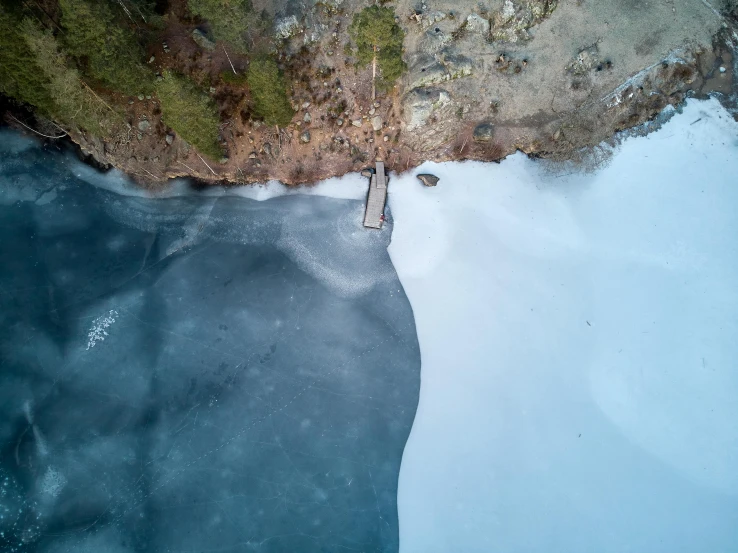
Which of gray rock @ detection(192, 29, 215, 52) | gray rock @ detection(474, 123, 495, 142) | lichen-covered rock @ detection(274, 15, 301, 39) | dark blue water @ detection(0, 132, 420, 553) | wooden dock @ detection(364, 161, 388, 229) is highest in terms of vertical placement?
lichen-covered rock @ detection(274, 15, 301, 39)

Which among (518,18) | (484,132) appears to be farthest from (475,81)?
(518,18)

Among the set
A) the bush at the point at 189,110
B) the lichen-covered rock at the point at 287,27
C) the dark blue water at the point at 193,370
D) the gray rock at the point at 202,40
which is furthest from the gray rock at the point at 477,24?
the bush at the point at 189,110

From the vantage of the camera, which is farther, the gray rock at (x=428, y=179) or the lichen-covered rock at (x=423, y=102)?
the gray rock at (x=428, y=179)

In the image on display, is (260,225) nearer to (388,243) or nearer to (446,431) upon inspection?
(388,243)

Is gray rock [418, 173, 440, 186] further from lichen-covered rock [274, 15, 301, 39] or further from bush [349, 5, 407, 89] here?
lichen-covered rock [274, 15, 301, 39]

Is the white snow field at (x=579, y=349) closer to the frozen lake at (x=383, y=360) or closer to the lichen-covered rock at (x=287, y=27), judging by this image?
the frozen lake at (x=383, y=360)

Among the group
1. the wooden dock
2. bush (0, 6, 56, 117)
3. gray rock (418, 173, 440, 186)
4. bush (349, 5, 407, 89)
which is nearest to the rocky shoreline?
gray rock (418, 173, 440, 186)
